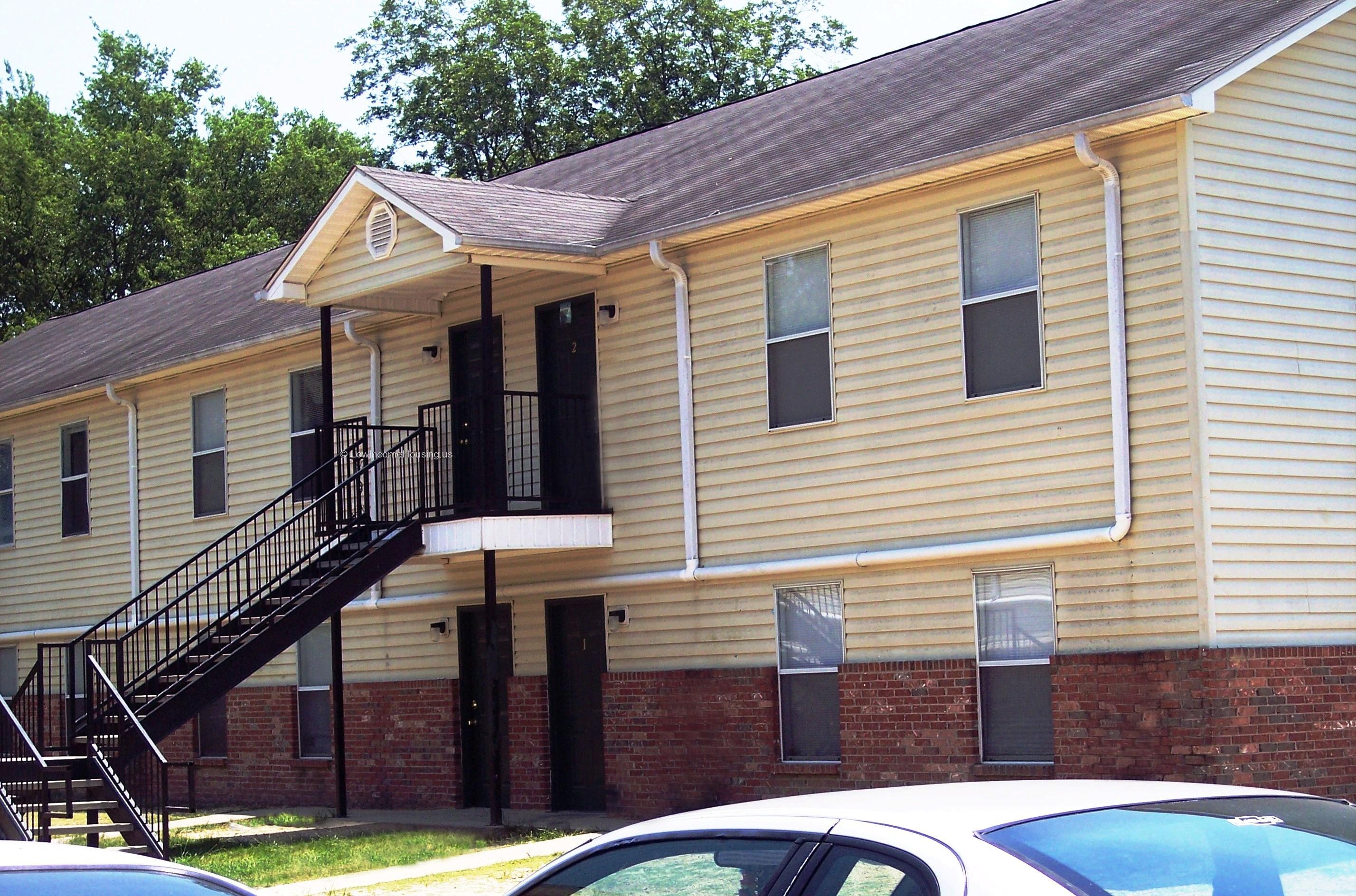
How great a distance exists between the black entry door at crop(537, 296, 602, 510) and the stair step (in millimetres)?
4843

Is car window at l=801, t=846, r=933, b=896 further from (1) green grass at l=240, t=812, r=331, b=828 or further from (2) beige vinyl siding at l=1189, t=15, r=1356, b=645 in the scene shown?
(1) green grass at l=240, t=812, r=331, b=828

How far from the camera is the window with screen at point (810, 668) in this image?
48.3ft

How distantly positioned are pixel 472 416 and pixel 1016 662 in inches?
252

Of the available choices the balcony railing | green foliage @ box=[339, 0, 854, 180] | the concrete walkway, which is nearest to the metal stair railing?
the concrete walkway

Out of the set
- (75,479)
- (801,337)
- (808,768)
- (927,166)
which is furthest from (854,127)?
(75,479)

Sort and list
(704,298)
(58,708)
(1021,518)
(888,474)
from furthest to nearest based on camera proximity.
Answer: (58,708)
(704,298)
(888,474)
(1021,518)

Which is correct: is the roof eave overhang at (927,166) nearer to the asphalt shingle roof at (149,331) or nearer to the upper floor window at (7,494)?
the asphalt shingle roof at (149,331)

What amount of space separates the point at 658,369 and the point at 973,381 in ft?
11.9

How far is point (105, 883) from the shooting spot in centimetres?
461

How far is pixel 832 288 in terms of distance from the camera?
14805 mm

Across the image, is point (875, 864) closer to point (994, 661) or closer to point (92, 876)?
point (92, 876)

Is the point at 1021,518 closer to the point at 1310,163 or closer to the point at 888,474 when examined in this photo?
the point at 888,474

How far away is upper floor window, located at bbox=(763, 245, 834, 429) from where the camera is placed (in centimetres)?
1493

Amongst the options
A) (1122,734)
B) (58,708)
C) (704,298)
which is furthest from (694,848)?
(58,708)
